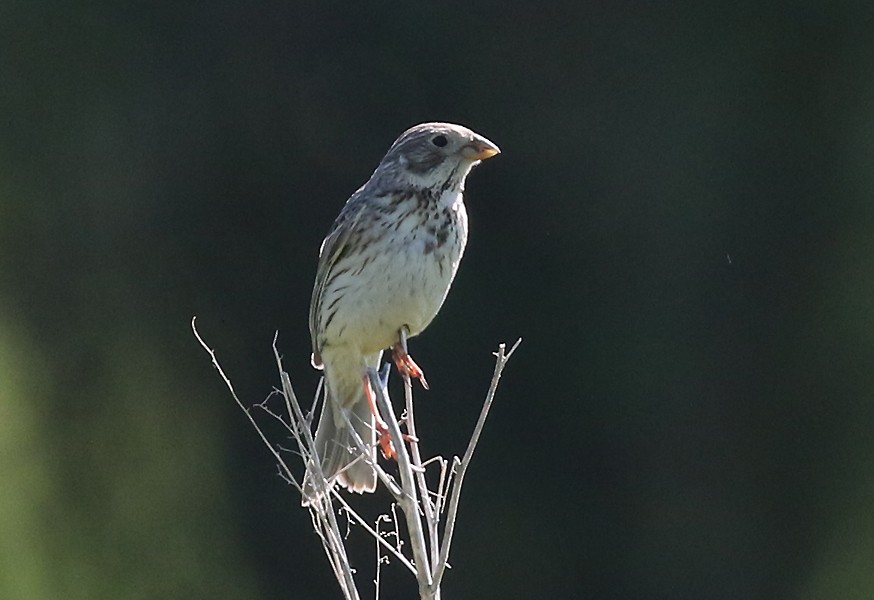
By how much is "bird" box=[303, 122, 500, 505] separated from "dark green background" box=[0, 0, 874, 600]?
3167mm

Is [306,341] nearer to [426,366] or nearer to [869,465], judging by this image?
[426,366]

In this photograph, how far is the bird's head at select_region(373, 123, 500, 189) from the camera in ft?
14.5

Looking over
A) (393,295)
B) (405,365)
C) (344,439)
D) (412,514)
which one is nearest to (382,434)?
(405,365)

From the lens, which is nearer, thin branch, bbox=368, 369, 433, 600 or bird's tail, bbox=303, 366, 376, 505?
thin branch, bbox=368, 369, 433, 600

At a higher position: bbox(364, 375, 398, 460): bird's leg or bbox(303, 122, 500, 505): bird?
bbox(303, 122, 500, 505): bird

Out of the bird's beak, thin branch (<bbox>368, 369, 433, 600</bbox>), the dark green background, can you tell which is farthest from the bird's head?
the dark green background

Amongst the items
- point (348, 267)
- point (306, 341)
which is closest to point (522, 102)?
→ point (306, 341)

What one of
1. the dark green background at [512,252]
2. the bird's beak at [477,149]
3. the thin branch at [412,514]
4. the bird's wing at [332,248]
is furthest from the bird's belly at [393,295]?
the dark green background at [512,252]

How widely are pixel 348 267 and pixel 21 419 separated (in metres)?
3.21

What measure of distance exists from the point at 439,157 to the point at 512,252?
12.5ft

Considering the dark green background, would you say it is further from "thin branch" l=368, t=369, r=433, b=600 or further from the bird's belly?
"thin branch" l=368, t=369, r=433, b=600

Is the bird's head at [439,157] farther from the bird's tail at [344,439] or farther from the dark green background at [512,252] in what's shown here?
the dark green background at [512,252]

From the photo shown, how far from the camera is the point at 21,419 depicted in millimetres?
7305

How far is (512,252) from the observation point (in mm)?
8203
